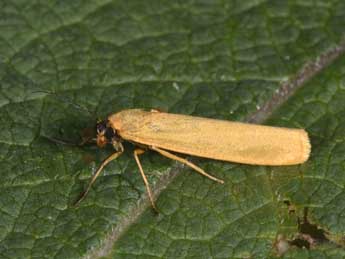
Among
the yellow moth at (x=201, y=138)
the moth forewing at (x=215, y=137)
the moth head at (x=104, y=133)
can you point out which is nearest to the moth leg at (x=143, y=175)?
the yellow moth at (x=201, y=138)

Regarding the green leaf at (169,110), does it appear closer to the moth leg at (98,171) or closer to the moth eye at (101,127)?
the moth leg at (98,171)

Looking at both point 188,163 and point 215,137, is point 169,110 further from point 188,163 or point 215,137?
point 188,163

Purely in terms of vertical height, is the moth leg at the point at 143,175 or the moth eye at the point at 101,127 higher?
the moth eye at the point at 101,127

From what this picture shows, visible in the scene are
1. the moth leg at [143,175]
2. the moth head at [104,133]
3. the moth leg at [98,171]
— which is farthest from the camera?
the moth head at [104,133]

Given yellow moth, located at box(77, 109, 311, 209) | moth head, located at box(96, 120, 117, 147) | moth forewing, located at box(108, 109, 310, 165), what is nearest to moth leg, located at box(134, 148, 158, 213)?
yellow moth, located at box(77, 109, 311, 209)

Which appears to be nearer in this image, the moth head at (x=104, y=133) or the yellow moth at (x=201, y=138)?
the yellow moth at (x=201, y=138)

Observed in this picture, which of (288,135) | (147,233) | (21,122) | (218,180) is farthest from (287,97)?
(21,122)
